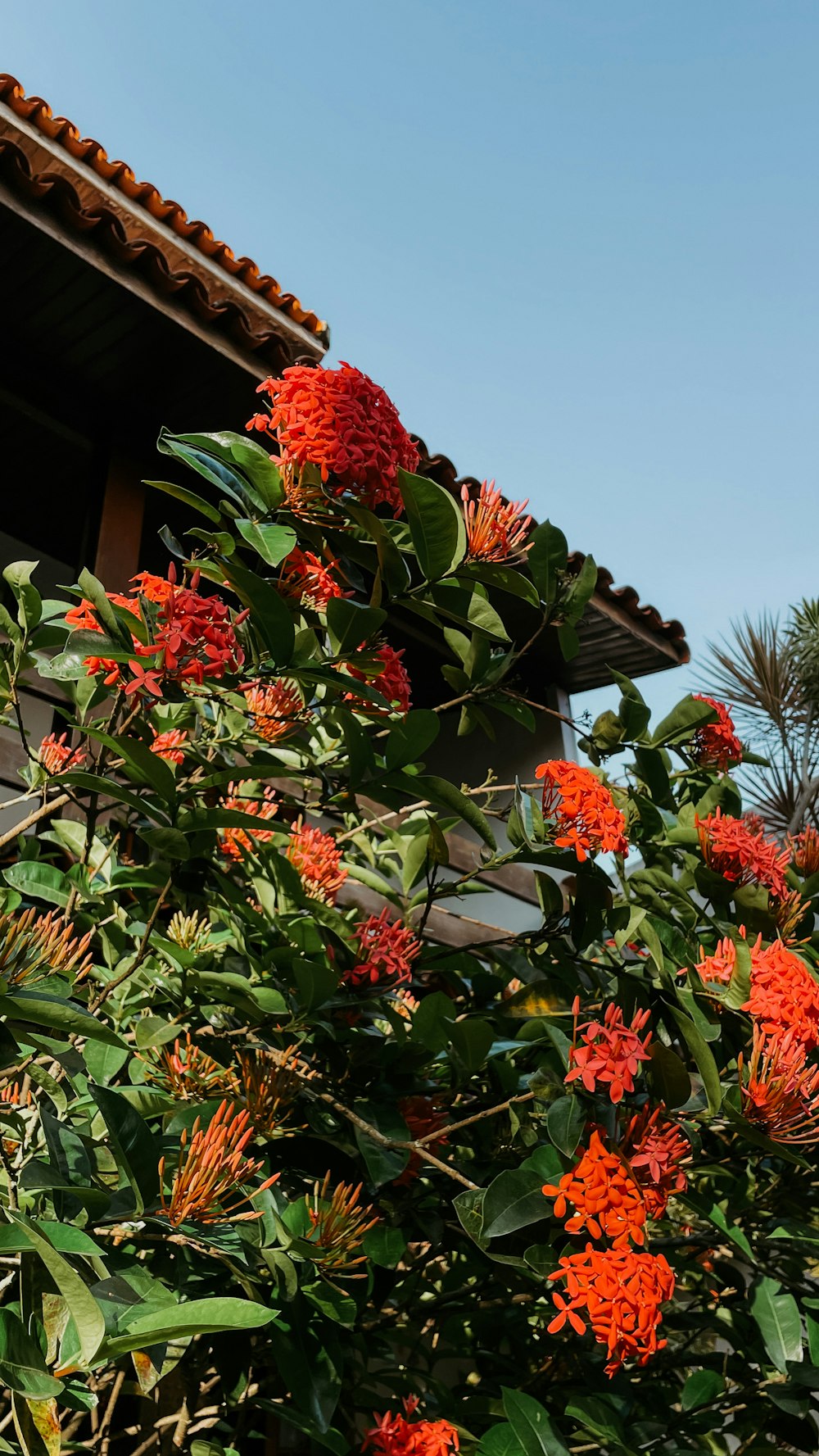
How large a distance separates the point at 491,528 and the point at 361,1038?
75cm

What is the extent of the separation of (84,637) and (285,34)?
19.8ft

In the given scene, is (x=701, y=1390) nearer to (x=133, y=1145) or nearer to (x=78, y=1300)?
(x=133, y=1145)

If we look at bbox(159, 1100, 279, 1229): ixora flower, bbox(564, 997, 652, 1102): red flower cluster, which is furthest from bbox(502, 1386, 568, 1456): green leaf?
bbox(159, 1100, 279, 1229): ixora flower

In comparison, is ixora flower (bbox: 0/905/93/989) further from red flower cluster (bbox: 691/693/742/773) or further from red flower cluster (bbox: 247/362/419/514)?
red flower cluster (bbox: 691/693/742/773)

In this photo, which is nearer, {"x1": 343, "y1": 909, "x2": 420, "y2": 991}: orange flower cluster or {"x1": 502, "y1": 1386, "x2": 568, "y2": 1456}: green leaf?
{"x1": 502, "y1": 1386, "x2": 568, "y2": 1456}: green leaf

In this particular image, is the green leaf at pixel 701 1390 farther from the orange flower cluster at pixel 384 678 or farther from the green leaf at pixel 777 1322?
the orange flower cluster at pixel 384 678

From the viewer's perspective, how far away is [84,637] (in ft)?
3.93

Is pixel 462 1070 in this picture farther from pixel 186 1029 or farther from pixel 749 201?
pixel 749 201

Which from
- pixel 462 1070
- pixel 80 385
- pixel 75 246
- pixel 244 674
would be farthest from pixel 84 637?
pixel 80 385

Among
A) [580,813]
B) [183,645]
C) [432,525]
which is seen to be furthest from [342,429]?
[580,813]

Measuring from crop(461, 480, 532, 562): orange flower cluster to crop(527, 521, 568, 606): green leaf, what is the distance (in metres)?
0.12

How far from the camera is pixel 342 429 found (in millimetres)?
1226

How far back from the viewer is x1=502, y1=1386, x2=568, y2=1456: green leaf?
1487 mm

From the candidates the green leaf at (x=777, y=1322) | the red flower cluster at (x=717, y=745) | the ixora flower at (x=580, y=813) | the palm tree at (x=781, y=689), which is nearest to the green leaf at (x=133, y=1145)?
the ixora flower at (x=580, y=813)
